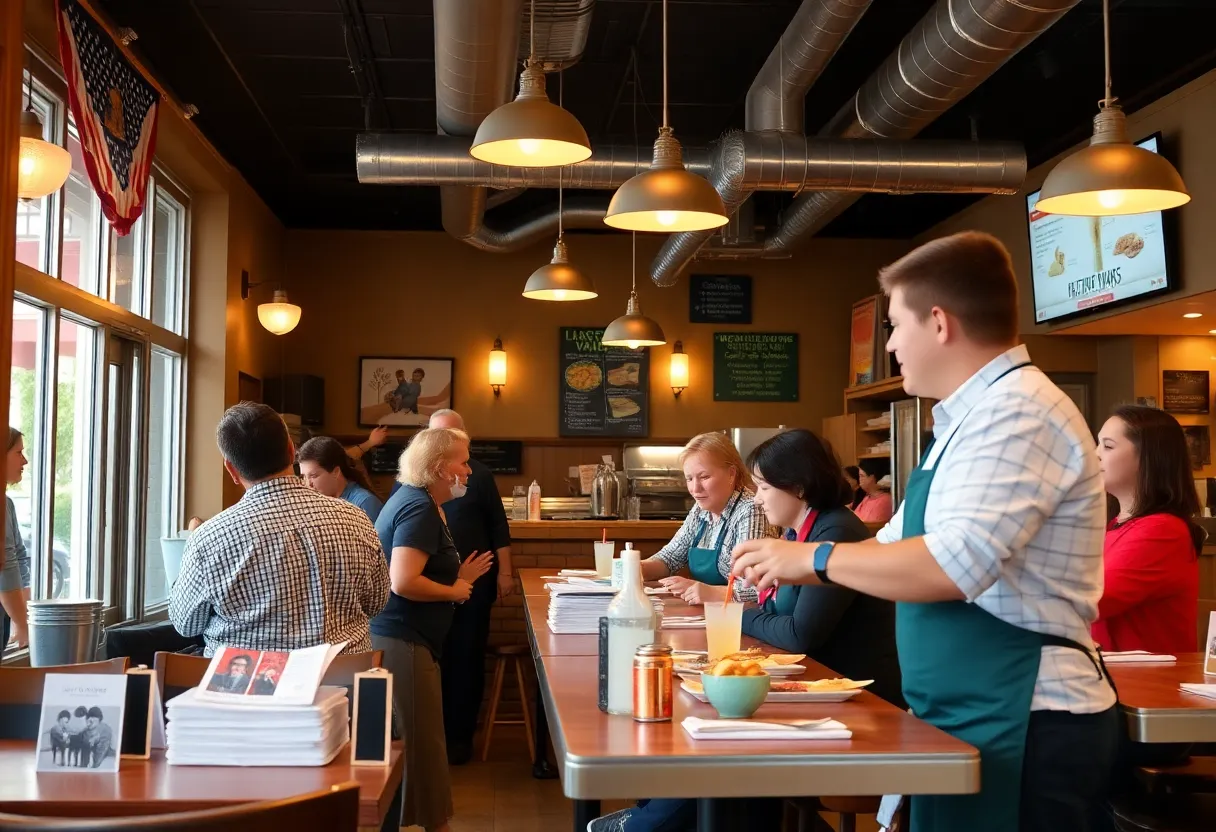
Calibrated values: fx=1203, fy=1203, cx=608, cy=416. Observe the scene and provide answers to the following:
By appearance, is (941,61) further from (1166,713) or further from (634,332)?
(1166,713)

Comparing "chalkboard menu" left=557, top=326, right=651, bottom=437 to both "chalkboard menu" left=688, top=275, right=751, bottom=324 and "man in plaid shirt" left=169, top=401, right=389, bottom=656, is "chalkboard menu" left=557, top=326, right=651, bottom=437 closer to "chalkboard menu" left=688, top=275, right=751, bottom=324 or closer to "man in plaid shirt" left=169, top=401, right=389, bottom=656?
"chalkboard menu" left=688, top=275, right=751, bottom=324

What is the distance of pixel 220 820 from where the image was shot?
1571 mm

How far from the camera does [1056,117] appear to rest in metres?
7.10

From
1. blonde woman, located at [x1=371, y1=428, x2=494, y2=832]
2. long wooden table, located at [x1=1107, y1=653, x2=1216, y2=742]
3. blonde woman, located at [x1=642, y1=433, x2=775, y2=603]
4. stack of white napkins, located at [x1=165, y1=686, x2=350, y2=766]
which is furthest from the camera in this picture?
blonde woman, located at [x1=642, y1=433, x2=775, y2=603]

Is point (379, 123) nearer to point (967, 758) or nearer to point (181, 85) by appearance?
Answer: point (181, 85)

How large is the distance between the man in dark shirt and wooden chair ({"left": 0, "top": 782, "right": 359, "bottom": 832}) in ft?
14.1

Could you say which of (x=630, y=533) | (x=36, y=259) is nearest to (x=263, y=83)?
(x=36, y=259)

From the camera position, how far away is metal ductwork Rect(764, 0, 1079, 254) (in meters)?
4.43

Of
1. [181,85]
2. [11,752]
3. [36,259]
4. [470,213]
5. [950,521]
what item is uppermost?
[181,85]

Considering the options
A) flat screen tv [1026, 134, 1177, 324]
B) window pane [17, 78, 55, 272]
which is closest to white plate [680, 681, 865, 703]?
window pane [17, 78, 55, 272]

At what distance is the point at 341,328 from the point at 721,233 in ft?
11.2

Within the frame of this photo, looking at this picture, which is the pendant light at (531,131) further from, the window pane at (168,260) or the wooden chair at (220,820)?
the window pane at (168,260)

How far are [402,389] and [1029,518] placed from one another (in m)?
8.57

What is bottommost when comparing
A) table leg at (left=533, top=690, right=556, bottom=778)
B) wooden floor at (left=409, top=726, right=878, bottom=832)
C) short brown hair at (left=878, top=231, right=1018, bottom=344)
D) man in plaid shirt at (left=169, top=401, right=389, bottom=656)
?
wooden floor at (left=409, top=726, right=878, bottom=832)
